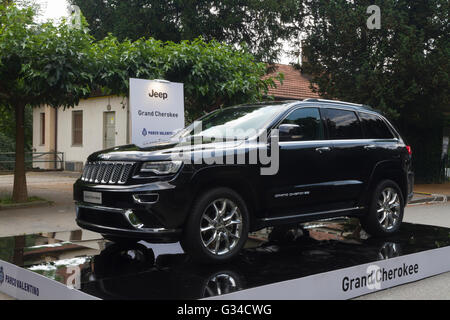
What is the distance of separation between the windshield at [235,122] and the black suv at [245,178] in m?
0.02

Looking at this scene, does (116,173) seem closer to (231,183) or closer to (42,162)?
(231,183)

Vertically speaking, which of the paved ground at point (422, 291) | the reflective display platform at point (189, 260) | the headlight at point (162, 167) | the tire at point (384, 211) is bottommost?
the paved ground at point (422, 291)

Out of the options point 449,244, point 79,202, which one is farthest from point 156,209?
point 449,244

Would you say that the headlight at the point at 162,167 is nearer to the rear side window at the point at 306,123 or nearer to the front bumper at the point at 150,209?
the front bumper at the point at 150,209

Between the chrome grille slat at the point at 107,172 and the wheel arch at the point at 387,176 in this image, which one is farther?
the wheel arch at the point at 387,176

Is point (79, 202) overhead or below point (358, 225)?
overhead

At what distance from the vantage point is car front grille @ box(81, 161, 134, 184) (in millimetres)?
4945

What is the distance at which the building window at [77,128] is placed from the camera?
82.2 feet

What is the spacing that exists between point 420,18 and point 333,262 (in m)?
15.4

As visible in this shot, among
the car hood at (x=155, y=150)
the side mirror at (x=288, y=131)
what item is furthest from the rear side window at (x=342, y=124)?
the car hood at (x=155, y=150)

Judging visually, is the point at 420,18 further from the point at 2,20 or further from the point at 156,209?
the point at 156,209

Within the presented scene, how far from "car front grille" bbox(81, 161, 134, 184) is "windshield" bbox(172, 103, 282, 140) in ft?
3.54

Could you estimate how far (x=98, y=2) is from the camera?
22.5 meters

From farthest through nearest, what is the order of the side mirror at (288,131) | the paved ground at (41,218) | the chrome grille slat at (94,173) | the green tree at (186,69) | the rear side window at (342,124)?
the green tree at (186,69) → the paved ground at (41,218) → the rear side window at (342,124) → the side mirror at (288,131) → the chrome grille slat at (94,173)
